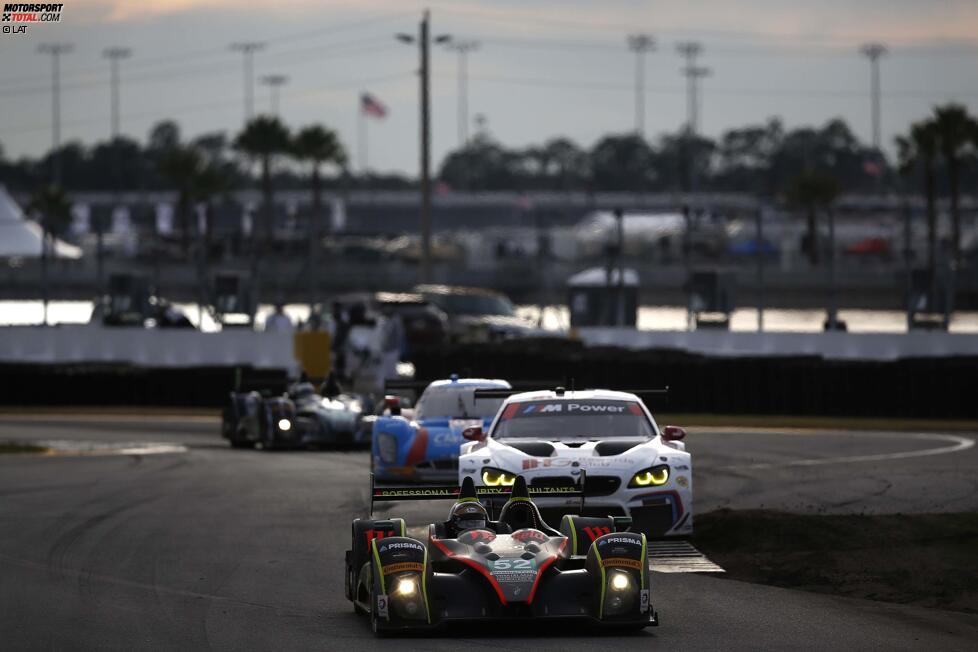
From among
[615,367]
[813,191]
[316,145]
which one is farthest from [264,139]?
[615,367]

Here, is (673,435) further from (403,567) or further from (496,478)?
(403,567)

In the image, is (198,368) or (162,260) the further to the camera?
(162,260)

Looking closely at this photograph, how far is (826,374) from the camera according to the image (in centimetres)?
2875

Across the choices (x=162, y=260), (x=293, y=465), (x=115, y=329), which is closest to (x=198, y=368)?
(x=115, y=329)

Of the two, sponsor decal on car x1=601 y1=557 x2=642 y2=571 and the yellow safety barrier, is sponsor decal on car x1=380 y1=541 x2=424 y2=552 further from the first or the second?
the yellow safety barrier

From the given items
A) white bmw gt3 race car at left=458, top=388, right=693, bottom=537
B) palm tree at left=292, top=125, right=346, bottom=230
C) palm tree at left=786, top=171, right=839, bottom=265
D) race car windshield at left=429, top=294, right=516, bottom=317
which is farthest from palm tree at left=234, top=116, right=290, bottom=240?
white bmw gt3 race car at left=458, top=388, right=693, bottom=537

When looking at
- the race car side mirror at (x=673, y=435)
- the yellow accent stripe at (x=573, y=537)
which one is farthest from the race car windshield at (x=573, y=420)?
the yellow accent stripe at (x=573, y=537)

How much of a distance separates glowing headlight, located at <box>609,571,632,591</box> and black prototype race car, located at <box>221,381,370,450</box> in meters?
14.6

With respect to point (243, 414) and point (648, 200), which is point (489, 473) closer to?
point (243, 414)

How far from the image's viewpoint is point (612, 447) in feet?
46.7

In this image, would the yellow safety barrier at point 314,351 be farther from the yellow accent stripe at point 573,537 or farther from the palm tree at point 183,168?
the palm tree at point 183,168

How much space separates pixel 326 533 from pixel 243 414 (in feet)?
33.9

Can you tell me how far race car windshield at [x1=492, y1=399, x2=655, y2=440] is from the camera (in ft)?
49.2

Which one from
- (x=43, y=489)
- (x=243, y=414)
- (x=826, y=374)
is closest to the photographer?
(x=43, y=489)
